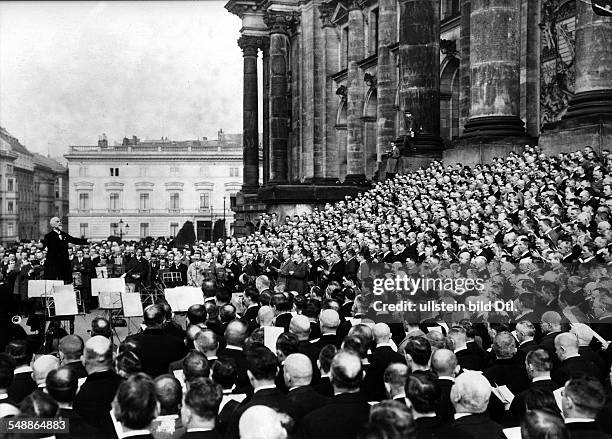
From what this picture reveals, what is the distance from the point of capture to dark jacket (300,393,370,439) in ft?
16.5

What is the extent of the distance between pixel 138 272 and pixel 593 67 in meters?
14.0

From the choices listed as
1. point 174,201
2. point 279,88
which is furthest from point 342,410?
point 174,201

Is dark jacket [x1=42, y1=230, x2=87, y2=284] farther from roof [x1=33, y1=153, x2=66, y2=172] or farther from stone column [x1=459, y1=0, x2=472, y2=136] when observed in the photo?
roof [x1=33, y1=153, x2=66, y2=172]

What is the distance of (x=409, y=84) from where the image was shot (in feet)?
93.8

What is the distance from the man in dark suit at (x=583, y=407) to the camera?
4711mm

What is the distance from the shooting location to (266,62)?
53.3 metres

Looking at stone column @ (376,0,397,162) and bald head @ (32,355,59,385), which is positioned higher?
stone column @ (376,0,397,162)

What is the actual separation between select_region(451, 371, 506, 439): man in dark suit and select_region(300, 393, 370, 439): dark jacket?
1.96 ft

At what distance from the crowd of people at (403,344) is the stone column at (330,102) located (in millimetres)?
25469

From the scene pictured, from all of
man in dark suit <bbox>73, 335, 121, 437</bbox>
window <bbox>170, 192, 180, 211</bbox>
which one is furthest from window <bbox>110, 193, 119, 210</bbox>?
man in dark suit <bbox>73, 335, 121, 437</bbox>

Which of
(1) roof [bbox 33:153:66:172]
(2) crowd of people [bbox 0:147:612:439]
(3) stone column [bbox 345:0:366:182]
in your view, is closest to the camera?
(2) crowd of people [bbox 0:147:612:439]

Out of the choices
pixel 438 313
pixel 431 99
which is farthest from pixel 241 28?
pixel 438 313

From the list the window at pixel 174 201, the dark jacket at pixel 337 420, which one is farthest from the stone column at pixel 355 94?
the window at pixel 174 201

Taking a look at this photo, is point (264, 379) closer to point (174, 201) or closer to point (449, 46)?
point (449, 46)
